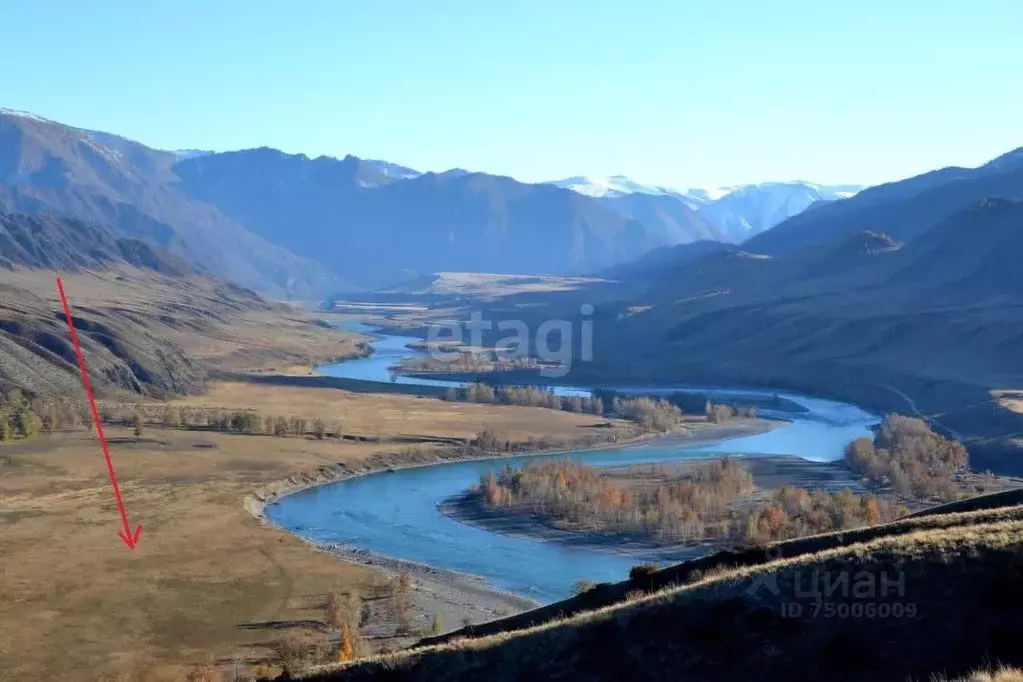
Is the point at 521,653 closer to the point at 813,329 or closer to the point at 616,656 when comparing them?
the point at 616,656

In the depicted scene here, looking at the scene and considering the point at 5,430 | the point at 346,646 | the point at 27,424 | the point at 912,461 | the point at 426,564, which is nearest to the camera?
the point at 346,646

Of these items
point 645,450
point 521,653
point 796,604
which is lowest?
point 645,450

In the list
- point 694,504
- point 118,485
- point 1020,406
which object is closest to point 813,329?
point 1020,406

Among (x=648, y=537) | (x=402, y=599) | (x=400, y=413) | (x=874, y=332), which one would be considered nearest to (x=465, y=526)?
(x=648, y=537)

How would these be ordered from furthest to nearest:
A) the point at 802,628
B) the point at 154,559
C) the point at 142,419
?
the point at 142,419
the point at 154,559
the point at 802,628

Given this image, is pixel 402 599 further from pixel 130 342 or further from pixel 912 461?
pixel 130 342

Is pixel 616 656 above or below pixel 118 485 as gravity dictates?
above
